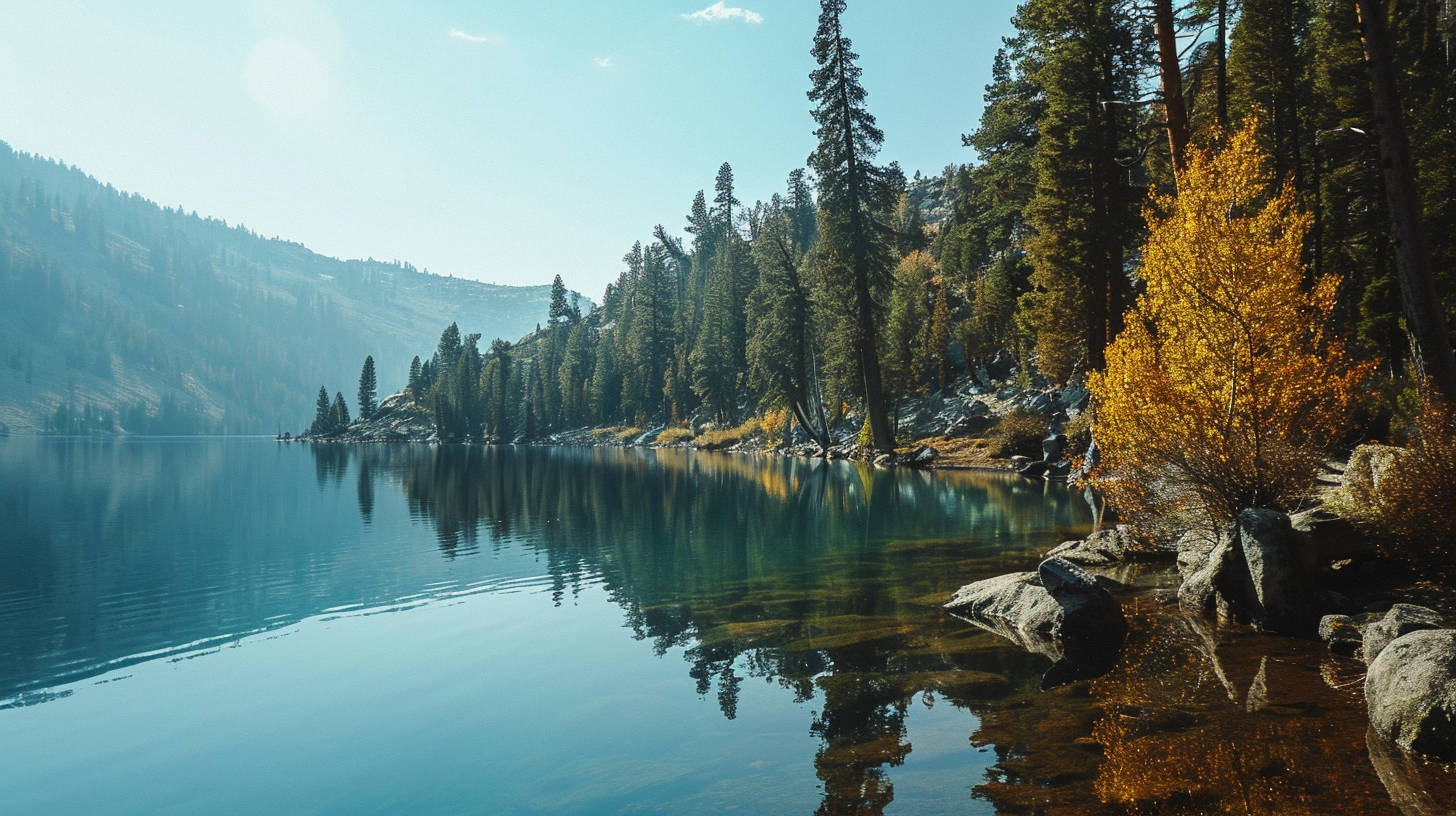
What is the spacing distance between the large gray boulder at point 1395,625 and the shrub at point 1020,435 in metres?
32.5

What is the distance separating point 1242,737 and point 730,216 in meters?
94.5

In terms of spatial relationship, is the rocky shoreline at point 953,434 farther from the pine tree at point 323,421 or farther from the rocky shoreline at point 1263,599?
the pine tree at point 323,421

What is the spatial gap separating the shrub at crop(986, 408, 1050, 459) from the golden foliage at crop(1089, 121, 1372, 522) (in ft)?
87.8

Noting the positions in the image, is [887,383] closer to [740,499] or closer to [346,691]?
[740,499]

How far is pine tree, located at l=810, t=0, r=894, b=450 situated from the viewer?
40250 mm

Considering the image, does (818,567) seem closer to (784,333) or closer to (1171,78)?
(1171,78)

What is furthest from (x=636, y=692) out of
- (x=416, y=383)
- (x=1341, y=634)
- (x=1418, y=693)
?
(x=416, y=383)

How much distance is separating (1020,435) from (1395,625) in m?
33.5

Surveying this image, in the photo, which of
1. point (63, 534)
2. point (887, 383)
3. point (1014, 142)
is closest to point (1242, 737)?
point (63, 534)

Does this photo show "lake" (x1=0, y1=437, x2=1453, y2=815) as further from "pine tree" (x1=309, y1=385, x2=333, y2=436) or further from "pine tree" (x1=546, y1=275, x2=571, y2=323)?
"pine tree" (x1=309, y1=385, x2=333, y2=436)

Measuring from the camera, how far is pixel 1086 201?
3089 cm

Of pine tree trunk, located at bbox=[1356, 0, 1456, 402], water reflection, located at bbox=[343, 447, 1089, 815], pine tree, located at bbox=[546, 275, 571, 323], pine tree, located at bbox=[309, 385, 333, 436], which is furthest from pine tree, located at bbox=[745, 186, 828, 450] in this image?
pine tree, located at bbox=[309, 385, 333, 436]

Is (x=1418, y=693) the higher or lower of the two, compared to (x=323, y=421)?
lower

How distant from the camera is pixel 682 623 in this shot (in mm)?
13062
